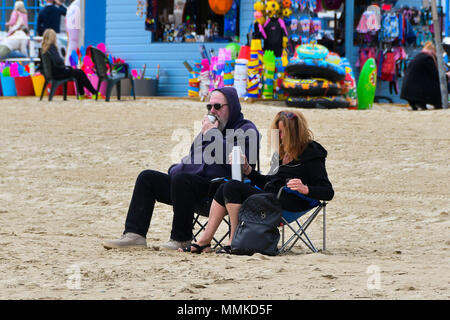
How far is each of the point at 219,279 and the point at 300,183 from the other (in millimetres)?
1089

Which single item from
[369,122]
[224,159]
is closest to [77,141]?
[369,122]

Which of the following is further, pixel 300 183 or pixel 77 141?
pixel 77 141

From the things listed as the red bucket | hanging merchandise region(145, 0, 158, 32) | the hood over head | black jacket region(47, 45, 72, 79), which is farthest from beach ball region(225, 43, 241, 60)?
the hood over head

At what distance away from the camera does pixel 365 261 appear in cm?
533

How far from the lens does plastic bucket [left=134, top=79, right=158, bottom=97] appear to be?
16531 millimetres

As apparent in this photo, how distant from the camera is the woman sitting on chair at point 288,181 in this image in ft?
18.0

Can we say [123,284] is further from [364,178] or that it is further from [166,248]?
[364,178]

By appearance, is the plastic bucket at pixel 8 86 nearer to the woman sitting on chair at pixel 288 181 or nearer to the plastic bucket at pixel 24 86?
the plastic bucket at pixel 24 86

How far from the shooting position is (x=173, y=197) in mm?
5613

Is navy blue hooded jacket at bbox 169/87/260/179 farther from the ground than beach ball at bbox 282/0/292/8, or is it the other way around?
beach ball at bbox 282/0/292/8

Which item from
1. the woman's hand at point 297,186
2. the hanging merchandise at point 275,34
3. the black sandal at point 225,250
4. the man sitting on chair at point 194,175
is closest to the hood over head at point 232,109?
the man sitting on chair at point 194,175

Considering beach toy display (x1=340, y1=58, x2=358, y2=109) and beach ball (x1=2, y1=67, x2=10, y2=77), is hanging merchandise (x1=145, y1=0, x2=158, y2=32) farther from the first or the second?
beach toy display (x1=340, y1=58, x2=358, y2=109)

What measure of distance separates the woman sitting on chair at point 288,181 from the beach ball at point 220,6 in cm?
1067

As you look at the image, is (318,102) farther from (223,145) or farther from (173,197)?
(173,197)
